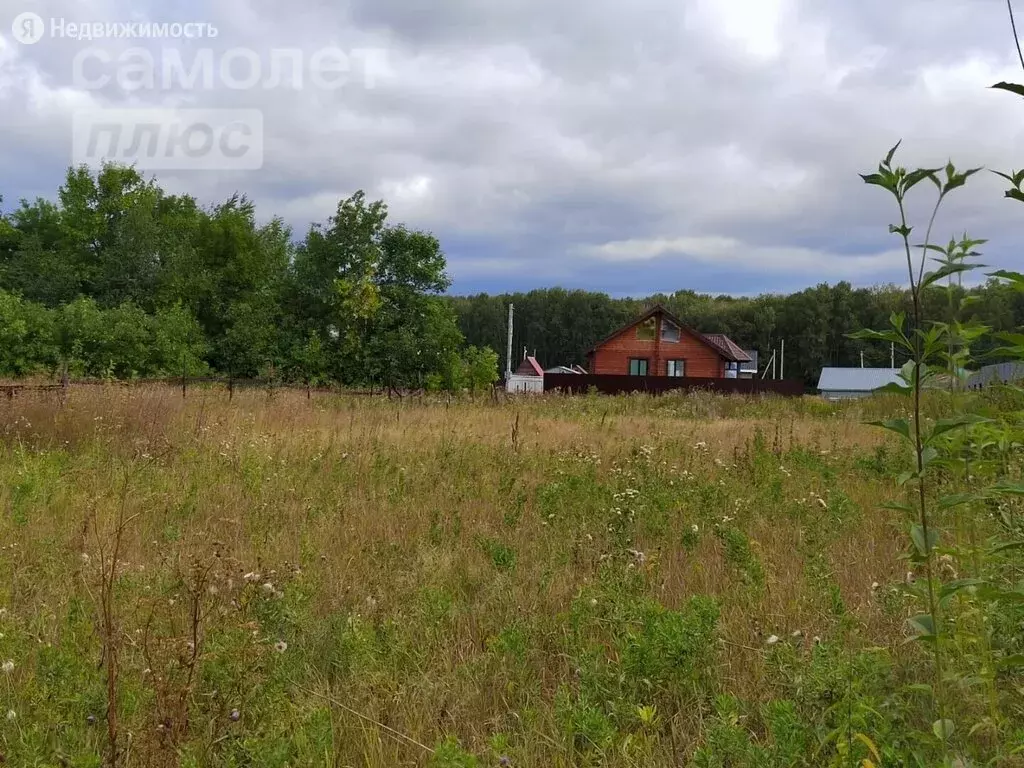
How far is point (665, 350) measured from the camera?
141ft

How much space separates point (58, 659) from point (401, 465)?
4.13 meters

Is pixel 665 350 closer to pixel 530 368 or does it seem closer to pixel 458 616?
pixel 530 368

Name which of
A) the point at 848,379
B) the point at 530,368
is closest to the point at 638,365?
the point at 530,368

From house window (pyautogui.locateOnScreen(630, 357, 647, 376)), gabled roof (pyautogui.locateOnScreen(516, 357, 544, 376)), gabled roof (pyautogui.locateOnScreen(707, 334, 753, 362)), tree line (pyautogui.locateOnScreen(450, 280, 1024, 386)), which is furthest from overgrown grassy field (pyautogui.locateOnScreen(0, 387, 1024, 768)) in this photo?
gabled roof (pyautogui.locateOnScreen(516, 357, 544, 376))

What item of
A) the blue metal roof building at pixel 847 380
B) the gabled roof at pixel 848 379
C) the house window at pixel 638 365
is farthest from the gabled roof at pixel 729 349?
the gabled roof at pixel 848 379

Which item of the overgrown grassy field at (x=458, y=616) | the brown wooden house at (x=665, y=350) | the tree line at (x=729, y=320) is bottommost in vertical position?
the overgrown grassy field at (x=458, y=616)

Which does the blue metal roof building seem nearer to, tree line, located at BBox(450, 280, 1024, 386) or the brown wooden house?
tree line, located at BBox(450, 280, 1024, 386)

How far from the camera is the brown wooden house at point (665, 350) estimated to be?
140ft

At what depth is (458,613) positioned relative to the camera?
3.15 metres

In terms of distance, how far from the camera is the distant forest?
1022 inches

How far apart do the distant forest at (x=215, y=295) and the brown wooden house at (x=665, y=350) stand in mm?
12453

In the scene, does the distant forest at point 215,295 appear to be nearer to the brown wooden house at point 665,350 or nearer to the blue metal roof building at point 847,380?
the brown wooden house at point 665,350

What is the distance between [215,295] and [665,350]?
86.3ft

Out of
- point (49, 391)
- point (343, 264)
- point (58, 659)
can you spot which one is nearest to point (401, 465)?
point (58, 659)
